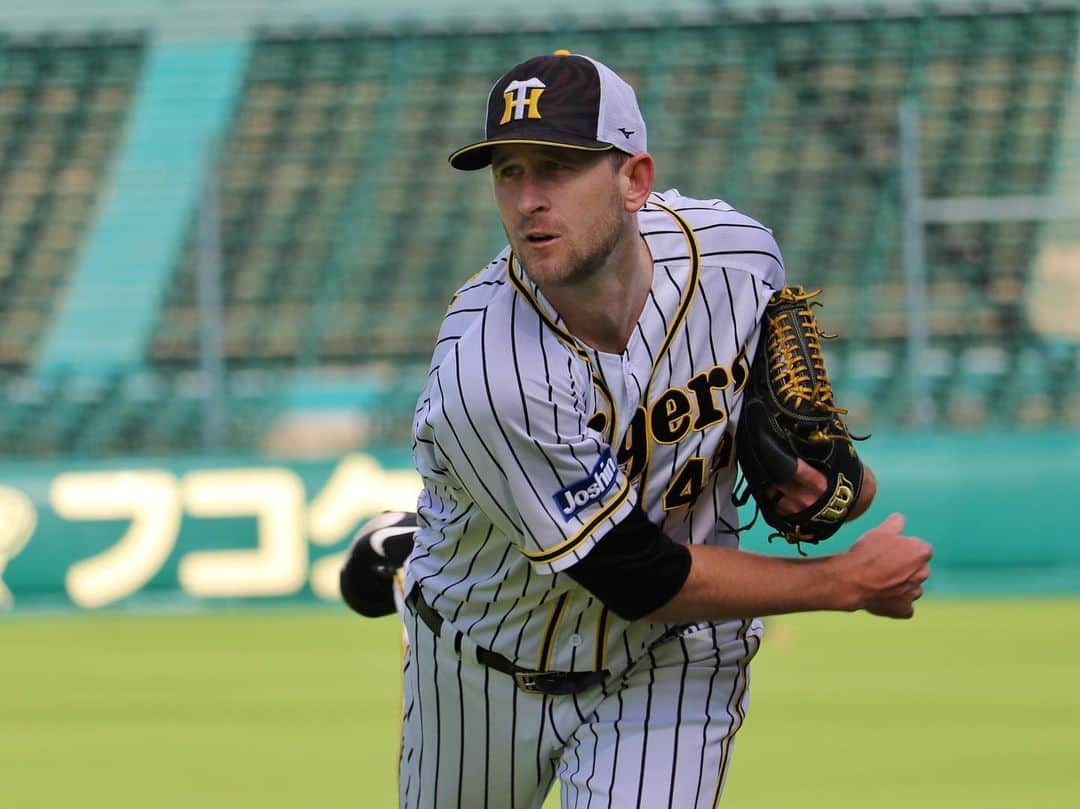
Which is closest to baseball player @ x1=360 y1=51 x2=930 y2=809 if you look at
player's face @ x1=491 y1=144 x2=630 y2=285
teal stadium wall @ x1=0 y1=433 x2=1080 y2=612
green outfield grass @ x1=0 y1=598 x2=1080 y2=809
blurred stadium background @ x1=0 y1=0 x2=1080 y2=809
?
player's face @ x1=491 y1=144 x2=630 y2=285

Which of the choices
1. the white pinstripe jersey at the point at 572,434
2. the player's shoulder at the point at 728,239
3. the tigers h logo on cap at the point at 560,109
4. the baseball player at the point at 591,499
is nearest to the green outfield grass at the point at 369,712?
the baseball player at the point at 591,499

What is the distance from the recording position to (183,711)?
9.02m

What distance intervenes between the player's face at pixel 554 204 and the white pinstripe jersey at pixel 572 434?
15 cm

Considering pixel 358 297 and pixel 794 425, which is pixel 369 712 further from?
pixel 358 297

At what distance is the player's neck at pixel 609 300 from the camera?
154 inches

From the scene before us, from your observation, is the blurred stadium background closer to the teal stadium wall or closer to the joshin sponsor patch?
the teal stadium wall

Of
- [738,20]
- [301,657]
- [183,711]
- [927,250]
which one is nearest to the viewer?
[183,711]

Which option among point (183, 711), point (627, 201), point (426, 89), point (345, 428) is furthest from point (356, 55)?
point (627, 201)

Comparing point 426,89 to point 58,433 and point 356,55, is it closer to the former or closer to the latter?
point 356,55

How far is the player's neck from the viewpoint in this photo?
12.8 ft

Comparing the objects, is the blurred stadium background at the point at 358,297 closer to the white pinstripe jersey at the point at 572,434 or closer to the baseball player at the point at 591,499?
the baseball player at the point at 591,499

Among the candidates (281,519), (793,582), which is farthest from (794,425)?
(281,519)

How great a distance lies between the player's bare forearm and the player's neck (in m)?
0.50

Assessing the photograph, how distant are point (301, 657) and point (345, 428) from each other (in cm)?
429
